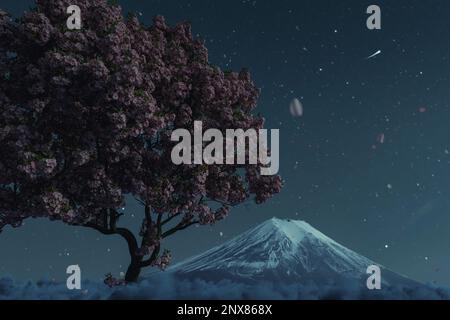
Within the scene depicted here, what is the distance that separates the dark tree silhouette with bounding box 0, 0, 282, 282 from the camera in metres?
20.1

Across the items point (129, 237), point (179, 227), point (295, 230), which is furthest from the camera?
point (295, 230)

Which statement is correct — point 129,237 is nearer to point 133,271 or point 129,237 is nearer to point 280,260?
point 133,271

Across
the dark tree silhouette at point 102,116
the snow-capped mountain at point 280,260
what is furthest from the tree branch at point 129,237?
the snow-capped mountain at point 280,260

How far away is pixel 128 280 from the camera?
2509cm

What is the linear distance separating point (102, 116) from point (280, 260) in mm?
37191

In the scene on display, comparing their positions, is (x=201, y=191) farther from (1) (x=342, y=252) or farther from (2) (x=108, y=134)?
(1) (x=342, y=252)

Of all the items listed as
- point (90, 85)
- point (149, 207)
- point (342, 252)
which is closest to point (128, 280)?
point (149, 207)

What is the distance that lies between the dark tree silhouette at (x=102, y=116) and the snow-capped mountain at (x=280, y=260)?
2446 cm

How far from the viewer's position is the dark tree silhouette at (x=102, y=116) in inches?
792

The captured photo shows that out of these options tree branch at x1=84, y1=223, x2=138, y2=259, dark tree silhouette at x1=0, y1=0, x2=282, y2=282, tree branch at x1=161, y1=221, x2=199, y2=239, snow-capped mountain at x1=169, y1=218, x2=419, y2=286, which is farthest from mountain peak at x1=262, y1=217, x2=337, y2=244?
dark tree silhouette at x1=0, y1=0, x2=282, y2=282

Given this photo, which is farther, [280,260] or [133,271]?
[280,260]

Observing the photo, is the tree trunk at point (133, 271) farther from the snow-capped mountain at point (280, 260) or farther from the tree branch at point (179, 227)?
the snow-capped mountain at point (280, 260)

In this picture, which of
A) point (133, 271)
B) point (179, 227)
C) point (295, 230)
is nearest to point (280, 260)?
point (295, 230)

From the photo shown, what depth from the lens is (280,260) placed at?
55.2m
